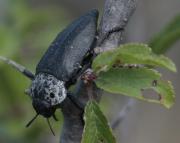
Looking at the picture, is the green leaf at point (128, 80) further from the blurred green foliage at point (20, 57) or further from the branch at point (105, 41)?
the blurred green foliage at point (20, 57)

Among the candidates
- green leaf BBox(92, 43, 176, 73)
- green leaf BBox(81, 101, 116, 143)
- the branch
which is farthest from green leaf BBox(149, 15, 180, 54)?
green leaf BBox(81, 101, 116, 143)

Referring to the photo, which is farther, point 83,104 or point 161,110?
point 161,110


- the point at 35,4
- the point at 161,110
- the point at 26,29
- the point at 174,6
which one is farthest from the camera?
the point at 35,4

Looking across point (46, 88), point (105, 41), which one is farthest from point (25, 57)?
point (105, 41)

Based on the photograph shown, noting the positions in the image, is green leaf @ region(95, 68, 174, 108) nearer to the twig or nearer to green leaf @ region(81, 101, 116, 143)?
green leaf @ region(81, 101, 116, 143)

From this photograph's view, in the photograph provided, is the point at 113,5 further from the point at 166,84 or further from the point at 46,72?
the point at 46,72

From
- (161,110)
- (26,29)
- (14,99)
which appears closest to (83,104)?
(14,99)

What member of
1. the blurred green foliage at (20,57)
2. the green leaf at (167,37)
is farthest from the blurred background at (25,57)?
the green leaf at (167,37)

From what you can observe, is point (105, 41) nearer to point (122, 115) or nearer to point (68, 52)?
point (68, 52)
